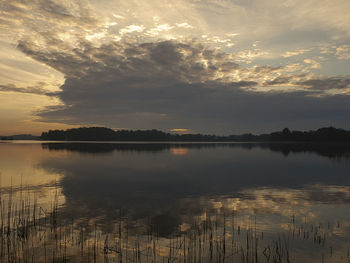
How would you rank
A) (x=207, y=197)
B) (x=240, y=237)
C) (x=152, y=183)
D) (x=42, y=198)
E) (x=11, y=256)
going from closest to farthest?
(x=11, y=256), (x=240, y=237), (x=42, y=198), (x=207, y=197), (x=152, y=183)

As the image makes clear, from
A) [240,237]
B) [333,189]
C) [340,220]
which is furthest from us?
[333,189]

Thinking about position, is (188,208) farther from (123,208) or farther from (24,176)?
(24,176)

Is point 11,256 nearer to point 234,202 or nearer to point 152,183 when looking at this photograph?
point 234,202

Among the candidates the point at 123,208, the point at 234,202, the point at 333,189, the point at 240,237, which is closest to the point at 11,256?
the point at 123,208

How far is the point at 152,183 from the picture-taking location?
1368 inches

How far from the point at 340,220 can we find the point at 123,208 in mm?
16419

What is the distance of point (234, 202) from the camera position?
2409 cm

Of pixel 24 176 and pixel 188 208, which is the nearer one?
pixel 188 208

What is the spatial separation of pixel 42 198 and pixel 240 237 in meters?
18.5

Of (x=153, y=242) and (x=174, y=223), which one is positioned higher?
(x=153, y=242)

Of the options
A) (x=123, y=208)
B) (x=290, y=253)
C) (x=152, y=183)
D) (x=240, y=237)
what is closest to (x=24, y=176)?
(x=152, y=183)

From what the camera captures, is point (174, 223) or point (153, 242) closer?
point (153, 242)

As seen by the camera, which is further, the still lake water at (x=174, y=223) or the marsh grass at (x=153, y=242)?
the still lake water at (x=174, y=223)

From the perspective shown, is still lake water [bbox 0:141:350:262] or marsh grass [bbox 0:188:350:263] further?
still lake water [bbox 0:141:350:262]
